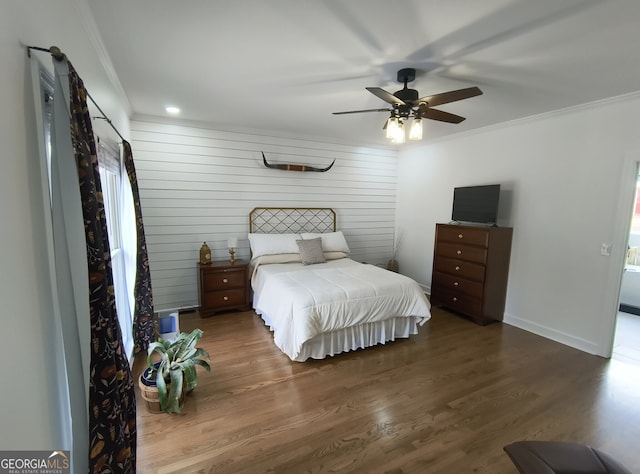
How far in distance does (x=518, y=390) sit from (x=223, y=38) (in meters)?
3.55

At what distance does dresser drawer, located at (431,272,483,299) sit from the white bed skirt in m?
1.01

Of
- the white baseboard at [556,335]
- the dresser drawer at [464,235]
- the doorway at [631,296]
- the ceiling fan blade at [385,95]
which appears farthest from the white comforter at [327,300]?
the doorway at [631,296]

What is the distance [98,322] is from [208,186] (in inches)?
124

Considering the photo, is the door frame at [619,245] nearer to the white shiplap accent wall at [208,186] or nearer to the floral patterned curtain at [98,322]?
the white shiplap accent wall at [208,186]

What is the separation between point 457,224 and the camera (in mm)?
4184

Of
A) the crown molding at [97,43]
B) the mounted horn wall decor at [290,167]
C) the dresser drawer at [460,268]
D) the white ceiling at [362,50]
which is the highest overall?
the white ceiling at [362,50]

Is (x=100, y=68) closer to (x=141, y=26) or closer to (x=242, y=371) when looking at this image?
(x=141, y=26)

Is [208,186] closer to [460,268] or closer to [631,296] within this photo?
[460,268]

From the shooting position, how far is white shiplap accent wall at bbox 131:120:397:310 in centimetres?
382

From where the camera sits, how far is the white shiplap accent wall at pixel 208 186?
3824 mm

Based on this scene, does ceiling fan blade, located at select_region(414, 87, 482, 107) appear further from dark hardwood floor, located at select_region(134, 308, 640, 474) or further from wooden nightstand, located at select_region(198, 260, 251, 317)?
wooden nightstand, located at select_region(198, 260, 251, 317)

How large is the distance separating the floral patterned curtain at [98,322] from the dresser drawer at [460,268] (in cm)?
374

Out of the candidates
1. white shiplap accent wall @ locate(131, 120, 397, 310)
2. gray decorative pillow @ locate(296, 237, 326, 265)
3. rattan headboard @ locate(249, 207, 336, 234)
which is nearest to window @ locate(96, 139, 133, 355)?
white shiplap accent wall @ locate(131, 120, 397, 310)

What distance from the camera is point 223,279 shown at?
3.89 meters
